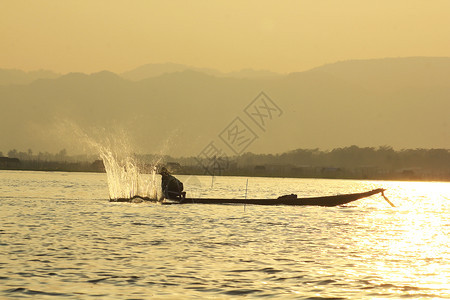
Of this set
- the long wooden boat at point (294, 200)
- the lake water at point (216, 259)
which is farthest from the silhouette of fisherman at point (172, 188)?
the lake water at point (216, 259)

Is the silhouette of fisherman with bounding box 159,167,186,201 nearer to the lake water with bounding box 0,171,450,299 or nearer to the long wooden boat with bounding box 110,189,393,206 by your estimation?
the long wooden boat with bounding box 110,189,393,206

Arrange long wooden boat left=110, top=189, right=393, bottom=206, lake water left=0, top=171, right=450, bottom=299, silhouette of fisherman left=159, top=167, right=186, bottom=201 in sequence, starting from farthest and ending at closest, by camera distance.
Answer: silhouette of fisherman left=159, top=167, right=186, bottom=201
long wooden boat left=110, top=189, right=393, bottom=206
lake water left=0, top=171, right=450, bottom=299

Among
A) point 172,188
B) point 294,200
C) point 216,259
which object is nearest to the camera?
point 216,259

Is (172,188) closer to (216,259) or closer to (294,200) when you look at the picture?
(294,200)

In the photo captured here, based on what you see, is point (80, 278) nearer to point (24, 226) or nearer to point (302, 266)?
point (302, 266)

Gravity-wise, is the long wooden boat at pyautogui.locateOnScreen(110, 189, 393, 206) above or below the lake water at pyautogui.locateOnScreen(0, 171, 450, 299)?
above

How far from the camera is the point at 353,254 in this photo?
28.3m

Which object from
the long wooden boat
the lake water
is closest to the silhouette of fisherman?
the long wooden boat

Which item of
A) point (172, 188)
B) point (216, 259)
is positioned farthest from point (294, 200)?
point (216, 259)

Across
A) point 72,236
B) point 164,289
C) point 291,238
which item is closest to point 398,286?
point 164,289

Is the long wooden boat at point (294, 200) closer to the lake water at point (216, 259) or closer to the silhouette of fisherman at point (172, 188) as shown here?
the silhouette of fisherman at point (172, 188)

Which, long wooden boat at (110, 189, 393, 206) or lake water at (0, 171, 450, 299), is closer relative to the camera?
lake water at (0, 171, 450, 299)

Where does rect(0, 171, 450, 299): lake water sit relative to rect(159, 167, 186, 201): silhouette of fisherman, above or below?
below

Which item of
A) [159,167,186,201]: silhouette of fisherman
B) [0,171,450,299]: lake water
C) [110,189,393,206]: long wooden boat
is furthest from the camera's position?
[159,167,186,201]: silhouette of fisherman
